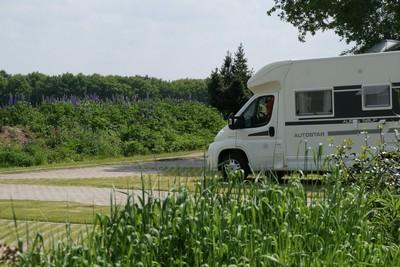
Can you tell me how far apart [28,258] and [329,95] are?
11.6 meters

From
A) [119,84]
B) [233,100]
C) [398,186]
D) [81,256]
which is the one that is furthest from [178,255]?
[119,84]

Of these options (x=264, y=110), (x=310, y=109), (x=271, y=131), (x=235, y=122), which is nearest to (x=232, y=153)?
(x=235, y=122)

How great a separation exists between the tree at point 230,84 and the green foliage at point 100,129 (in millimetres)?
2607

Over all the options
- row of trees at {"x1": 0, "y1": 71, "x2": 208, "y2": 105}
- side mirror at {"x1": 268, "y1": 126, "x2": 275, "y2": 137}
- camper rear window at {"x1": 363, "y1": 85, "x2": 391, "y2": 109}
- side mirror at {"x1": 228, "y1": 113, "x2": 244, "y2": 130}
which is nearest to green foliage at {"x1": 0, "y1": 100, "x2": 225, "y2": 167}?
side mirror at {"x1": 228, "y1": 113, "x2": 244, "y2": 130}

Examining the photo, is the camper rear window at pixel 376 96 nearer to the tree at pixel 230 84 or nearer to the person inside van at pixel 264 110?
the person inside van at pixel 264 110

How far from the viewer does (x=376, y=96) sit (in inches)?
578

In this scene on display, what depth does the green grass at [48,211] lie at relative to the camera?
376 inches

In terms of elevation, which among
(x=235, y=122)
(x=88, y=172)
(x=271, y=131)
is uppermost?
(x=235, y=122)

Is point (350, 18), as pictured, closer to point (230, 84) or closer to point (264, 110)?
point (230, 84)

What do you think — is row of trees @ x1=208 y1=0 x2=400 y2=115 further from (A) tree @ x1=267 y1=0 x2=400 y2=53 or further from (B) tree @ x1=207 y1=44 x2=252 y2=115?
(B) tree @ x1=207 y1=44 x2=252 y2=115

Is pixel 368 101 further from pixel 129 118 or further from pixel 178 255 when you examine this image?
pixel 129 118

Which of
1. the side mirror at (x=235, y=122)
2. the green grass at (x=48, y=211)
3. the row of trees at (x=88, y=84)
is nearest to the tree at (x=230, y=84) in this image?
the row of trees at (x=88, y=84)

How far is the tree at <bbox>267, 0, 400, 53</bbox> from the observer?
90.3 feet

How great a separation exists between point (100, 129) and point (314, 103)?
14.1 metres
